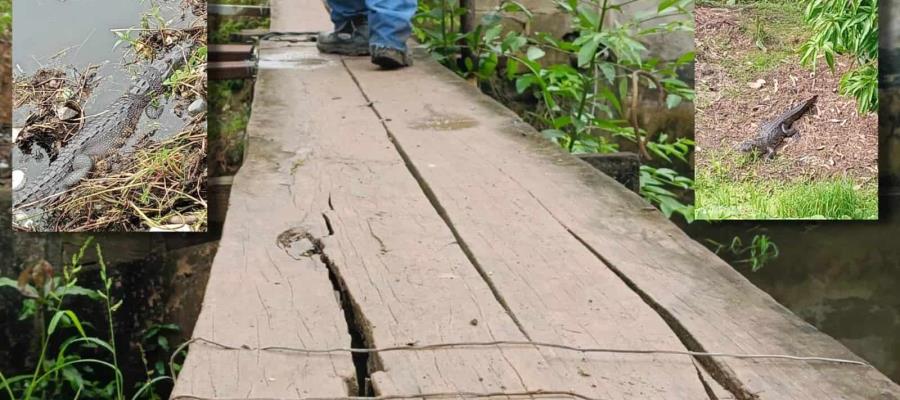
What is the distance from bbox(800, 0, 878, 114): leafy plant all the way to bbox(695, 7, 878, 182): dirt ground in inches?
1.1

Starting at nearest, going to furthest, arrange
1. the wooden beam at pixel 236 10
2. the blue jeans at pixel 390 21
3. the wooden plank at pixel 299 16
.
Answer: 1. the blue jeans at pixel 390 21
2. the wooden beam at pixel 236 10
3. the wooden plank at pixel 299 16

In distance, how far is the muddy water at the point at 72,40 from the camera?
3029 millimetres

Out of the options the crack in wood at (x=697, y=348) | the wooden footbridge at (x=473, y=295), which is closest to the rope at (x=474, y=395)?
the wooden footbridge at (x=473, y=295)

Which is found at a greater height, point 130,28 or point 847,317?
point 130,28

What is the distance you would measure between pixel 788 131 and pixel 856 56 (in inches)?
11.9

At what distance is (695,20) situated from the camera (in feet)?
10.9

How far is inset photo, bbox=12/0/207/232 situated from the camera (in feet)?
9.96

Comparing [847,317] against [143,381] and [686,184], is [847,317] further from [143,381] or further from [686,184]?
[143,381]

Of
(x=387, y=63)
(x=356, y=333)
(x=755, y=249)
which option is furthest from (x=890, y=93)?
(x=356, y=333)

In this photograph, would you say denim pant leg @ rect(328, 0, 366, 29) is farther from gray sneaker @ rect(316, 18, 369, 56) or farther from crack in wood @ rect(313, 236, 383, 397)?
crack in wood @ rect(313, 236, 383, 397)

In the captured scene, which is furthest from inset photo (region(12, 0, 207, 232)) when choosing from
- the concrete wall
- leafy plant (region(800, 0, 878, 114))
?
the concrete wall

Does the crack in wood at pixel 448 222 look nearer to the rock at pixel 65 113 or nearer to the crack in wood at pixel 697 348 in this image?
the crack in wood at pixel 697 348

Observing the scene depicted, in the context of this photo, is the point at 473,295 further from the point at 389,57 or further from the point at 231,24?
the point at 231,24

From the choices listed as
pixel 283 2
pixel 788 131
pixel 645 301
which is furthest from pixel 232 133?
pixel 645 301
